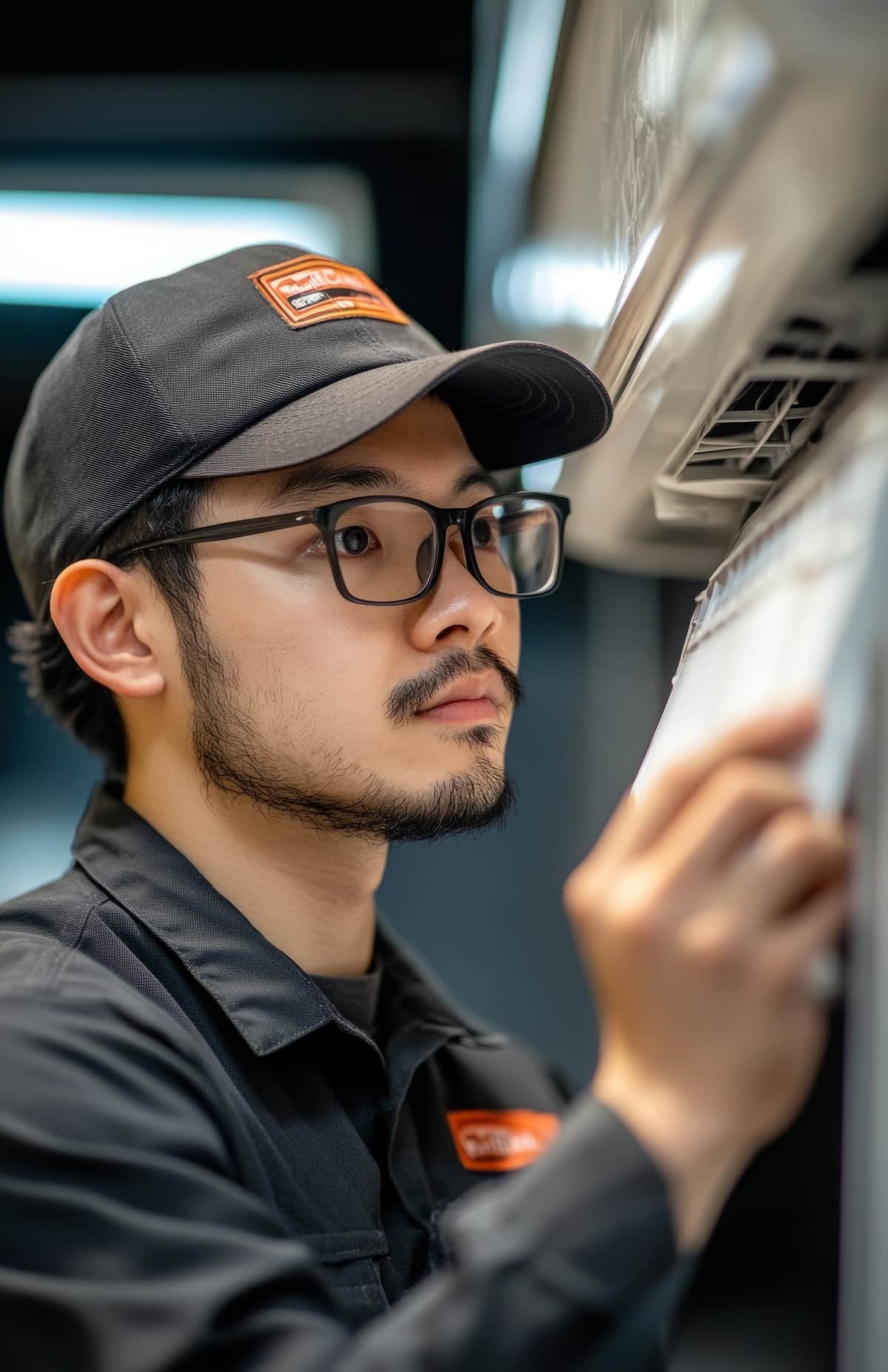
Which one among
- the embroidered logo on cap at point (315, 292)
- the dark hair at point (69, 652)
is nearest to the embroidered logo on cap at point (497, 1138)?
the dark hair at point (69, 652)

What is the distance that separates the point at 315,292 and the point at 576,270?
11.5 inches

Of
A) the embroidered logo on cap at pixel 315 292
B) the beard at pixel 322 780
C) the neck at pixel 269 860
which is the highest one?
the embroidered logo on cap at pixel 315 292

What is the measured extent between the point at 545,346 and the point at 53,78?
1561mm

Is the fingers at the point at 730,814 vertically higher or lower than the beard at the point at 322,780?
higher

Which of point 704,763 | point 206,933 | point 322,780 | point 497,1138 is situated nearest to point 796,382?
point 704,763

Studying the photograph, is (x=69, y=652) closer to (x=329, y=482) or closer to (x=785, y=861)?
(x=329, y=482)

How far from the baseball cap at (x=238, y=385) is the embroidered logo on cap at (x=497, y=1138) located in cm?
73

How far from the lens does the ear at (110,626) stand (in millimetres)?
1265

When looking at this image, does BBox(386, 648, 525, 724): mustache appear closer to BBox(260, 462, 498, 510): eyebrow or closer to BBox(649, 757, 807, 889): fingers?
BBox(260, 462, 498, 510): eyebrow

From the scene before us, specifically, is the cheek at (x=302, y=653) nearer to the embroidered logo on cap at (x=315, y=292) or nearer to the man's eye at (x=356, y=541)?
the man's eye at (x=356, y=541)

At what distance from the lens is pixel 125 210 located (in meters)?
2.28

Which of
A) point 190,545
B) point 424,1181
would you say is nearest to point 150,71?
point 190,545

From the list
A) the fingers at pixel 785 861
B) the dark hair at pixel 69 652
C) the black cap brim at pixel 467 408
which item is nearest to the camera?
the fingers at pixel 785 861

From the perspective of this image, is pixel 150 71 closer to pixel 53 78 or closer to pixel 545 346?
pixel 53 78
